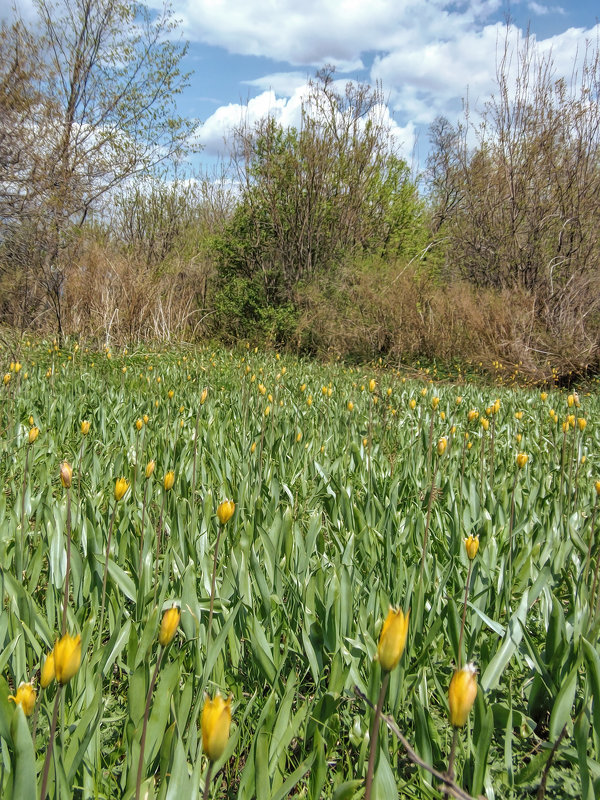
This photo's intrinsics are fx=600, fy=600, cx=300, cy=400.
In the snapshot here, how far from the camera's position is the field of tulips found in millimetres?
1093

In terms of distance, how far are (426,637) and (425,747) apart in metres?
0.34

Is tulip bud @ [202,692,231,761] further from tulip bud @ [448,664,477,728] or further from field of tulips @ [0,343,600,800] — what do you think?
tulip bud @ [448,664,477,728]

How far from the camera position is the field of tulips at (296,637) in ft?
3.59

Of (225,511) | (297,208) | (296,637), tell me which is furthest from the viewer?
(297,208)

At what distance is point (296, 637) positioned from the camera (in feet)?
5.35

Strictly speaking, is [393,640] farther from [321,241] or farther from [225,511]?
[321,241]

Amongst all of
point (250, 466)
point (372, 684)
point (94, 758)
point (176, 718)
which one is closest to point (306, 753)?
point (372, 684)

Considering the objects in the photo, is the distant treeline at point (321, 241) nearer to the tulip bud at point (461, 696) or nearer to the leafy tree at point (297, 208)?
the leafy tree at point (297, 208)

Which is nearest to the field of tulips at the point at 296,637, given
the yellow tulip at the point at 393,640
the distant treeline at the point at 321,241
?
the yellow tulip at the point at 393,640

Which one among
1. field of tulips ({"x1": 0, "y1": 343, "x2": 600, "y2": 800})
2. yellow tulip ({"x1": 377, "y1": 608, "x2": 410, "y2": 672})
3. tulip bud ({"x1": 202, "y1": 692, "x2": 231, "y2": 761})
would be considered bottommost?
field of tulips ({"x1": 0, "y1": 343, "x2": 600, "y2": 800})

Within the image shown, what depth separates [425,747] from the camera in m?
1.24

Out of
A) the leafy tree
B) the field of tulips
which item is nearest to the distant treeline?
the leafy tree

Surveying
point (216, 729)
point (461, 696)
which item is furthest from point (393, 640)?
point (216, 729)

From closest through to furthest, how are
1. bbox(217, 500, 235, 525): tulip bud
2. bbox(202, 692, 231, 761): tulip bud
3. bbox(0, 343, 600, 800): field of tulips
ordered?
bbox(202, 692, 231, 761): tulip bud → bbox(0, 343, 600, 800): field of tulips → bbox(217, 500, 235, 525): tulip bud
